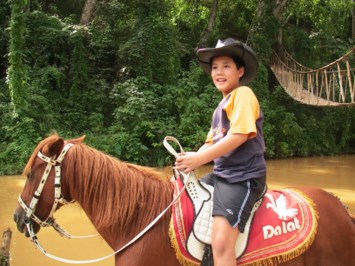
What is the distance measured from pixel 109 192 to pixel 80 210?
228 cm

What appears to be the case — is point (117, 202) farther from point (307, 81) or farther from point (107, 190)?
point (307, 81)

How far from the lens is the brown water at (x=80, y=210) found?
436cm

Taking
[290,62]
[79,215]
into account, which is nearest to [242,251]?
[79,215]

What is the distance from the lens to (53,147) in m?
1.76

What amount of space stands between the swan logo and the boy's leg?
0.21 m

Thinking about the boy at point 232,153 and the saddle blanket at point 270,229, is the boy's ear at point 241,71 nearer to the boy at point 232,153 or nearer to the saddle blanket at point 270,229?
the boy at point 232,153

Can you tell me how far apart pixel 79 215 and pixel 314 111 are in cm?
1065

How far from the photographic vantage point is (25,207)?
1.75 metres

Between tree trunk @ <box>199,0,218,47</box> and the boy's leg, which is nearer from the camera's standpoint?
the boy's leg

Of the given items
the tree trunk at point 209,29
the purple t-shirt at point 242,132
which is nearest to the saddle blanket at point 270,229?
the purple t-shirt at point 242,132

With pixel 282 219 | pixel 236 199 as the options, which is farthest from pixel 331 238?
pixel 236 199

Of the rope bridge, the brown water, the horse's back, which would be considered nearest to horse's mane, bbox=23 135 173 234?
the brown water

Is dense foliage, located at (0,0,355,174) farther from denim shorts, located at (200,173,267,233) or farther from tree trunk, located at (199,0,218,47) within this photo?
denim shorts, located at (200,173,267,233)

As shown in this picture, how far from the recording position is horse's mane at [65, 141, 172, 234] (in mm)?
1790
